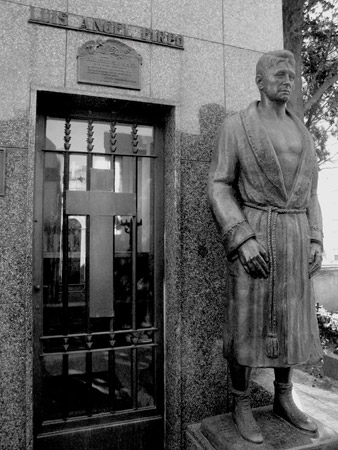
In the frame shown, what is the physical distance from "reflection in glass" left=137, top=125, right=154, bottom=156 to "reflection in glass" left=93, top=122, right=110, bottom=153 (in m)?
0.33

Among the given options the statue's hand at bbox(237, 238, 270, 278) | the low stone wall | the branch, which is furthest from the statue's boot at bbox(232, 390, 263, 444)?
the low stone wall

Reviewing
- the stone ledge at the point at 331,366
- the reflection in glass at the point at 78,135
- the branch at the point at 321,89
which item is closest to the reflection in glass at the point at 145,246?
the reflection in glass at the point at 78,135

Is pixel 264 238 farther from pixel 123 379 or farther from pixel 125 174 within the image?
pixel 123 379

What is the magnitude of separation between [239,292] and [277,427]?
1.13 m

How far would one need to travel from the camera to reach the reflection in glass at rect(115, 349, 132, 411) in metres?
3.91

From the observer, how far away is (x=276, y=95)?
3143mm

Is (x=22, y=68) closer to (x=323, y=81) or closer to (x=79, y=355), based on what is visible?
(x=79, y=355)

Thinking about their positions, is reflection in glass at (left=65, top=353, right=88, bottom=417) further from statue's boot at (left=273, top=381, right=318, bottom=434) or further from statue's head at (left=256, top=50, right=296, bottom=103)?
A: statue's head at (left=256, top=50, right=296, bottom=103)

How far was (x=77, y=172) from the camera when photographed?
3.92 m

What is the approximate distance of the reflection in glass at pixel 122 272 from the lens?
13.0 ft

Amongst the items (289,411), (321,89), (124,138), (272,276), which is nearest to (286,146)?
(272,276)

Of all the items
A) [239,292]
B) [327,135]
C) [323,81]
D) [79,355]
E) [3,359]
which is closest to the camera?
[239,292]

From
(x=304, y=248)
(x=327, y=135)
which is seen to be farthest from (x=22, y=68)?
(x=327, y=135)

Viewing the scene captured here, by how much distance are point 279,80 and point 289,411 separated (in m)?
2.64
